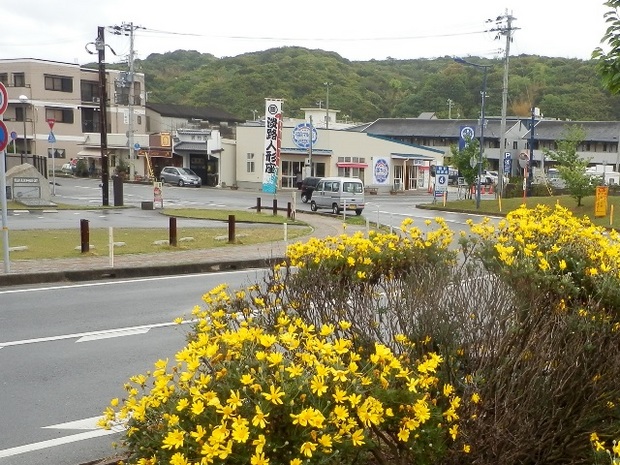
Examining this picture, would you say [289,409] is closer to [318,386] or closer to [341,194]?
[318,386]

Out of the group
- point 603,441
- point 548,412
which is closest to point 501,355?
point 548,412

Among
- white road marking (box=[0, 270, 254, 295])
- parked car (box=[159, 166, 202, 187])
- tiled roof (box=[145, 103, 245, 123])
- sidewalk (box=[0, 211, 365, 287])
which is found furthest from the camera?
tiled roof (box=[145, 103, 245, 123])

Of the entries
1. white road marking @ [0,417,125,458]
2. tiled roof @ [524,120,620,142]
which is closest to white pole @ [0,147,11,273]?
white road marking @ [0,417,125,458]

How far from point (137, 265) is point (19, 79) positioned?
181 feet

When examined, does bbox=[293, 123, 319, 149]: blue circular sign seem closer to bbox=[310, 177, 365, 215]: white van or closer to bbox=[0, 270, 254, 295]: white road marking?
bbox=[310, 177, 365, 215]: white van

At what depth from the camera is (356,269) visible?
5.10m

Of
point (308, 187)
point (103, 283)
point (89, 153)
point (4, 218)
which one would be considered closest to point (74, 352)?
point (103, 283)

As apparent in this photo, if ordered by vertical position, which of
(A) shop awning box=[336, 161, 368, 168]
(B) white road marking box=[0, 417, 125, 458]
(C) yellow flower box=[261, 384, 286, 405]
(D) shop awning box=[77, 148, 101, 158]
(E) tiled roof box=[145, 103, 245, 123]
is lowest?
(B) white road marking box=[0, 417, 125, 458]

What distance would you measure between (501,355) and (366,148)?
161ft

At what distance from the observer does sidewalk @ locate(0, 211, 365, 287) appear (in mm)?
12094

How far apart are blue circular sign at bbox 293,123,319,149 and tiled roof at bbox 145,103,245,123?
76.8 feet

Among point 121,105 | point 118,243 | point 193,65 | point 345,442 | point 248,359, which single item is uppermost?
point 193,65

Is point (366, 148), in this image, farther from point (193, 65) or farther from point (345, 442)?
point (193, 65)

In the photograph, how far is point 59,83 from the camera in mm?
62594
